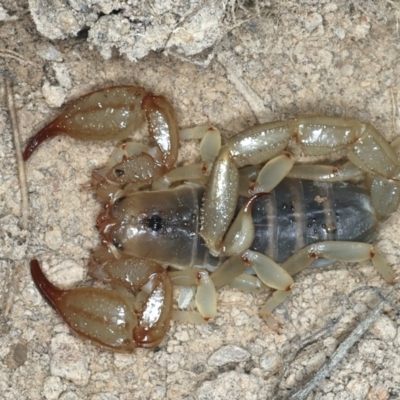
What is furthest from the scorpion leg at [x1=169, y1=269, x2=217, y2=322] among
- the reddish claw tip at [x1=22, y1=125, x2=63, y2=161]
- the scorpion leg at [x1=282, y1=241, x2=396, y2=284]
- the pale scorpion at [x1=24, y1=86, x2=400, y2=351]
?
the reddish claw tip at [x1=22, y1=125, x2=63, y2=161]

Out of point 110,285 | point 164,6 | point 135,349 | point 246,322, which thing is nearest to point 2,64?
point 164,6

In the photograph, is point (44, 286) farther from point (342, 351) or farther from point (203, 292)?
point (342, 351)

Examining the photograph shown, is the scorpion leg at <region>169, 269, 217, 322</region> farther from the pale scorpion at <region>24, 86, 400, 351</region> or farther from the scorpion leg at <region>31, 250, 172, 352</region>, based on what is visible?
the scorpion leg at <region>31, 250, 172, 352</region>

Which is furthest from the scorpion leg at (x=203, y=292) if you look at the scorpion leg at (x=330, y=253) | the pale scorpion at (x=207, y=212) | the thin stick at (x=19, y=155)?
the thin stick at (x=19, y=155)

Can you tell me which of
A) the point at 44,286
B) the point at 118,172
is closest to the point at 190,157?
the point at 118,172

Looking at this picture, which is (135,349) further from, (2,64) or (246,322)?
(2,64)

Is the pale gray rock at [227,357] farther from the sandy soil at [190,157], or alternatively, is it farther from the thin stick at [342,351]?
the thin stick at [342,351]
